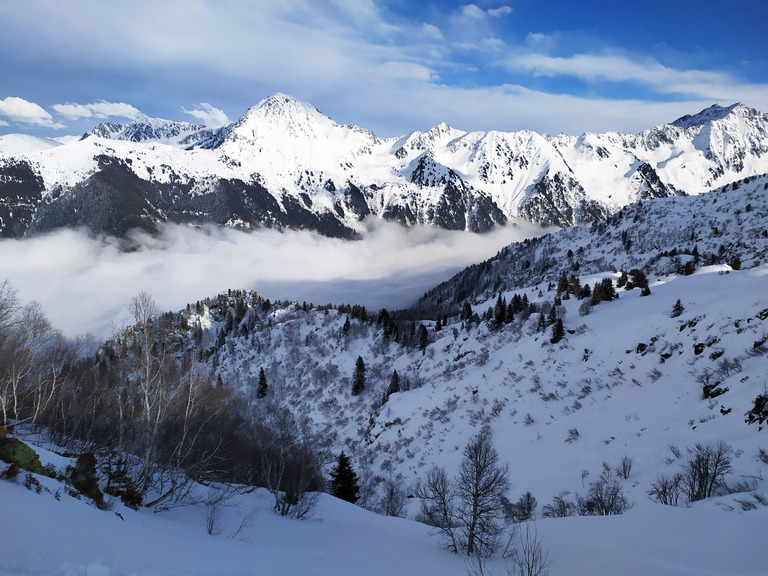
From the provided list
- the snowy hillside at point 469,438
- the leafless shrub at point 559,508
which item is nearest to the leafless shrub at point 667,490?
the snowy hillside at point 469,438

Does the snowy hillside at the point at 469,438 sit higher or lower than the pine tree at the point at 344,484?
higher

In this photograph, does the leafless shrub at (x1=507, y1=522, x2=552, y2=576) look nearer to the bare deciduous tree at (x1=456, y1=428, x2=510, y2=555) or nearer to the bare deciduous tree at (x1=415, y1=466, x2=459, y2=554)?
the bare deciduous tree at (x1=456, y1=428, x2=510, y2=555)

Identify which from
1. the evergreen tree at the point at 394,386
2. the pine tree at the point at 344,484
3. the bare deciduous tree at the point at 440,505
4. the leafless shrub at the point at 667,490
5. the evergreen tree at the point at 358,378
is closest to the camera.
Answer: the bare deciduous tree at the point at 440,505

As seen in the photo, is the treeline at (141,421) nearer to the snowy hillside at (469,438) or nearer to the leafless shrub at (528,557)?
the snowy hillside at (469,438)

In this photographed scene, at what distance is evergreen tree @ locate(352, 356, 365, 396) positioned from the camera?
71.9m

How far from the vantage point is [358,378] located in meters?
72.8

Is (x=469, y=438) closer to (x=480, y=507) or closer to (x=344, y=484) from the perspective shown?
(x=344, y=484)

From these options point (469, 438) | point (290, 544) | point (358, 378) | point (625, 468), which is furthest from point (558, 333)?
point (358, 378)

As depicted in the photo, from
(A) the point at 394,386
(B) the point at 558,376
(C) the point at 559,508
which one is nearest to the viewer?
(C) the point at 559,508

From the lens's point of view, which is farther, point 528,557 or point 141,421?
point 141,421

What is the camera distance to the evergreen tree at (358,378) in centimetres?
7194

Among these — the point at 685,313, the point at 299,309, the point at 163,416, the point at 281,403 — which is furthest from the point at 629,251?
the point at 163,416

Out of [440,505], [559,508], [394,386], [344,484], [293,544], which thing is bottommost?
[344,484]

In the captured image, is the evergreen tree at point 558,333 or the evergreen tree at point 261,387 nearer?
the evergreen tree at point 558,333
